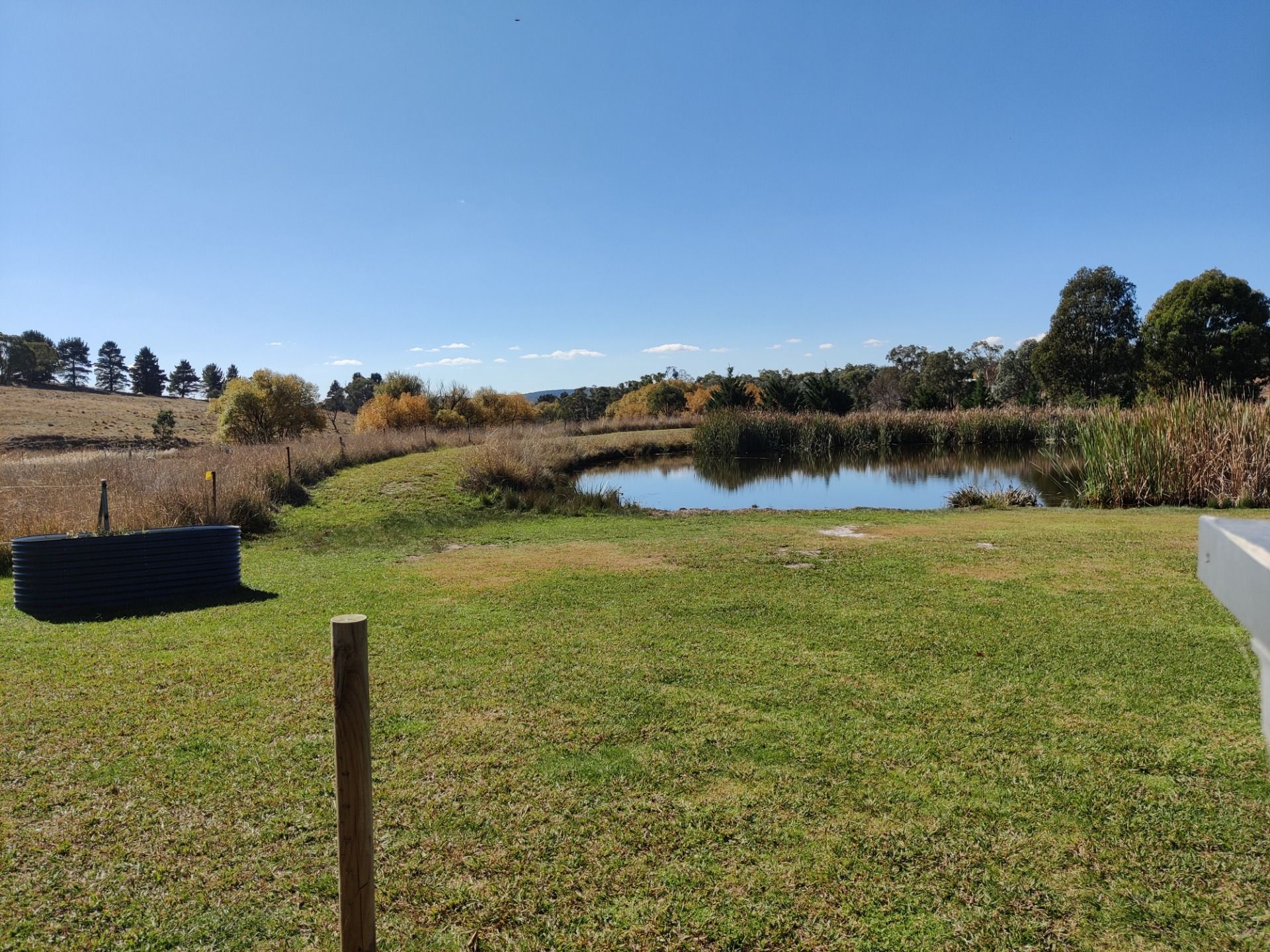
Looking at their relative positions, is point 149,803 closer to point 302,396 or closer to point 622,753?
point 622,753

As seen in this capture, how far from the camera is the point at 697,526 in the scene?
12.7 m

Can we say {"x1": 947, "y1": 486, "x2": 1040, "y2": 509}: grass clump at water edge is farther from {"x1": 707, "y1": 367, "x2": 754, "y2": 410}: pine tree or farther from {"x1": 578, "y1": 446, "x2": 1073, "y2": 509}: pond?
{"x1": 707, "y1": 367, "x2": 754, "y2": 410}: pine tree

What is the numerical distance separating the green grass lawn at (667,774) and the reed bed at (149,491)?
303cm

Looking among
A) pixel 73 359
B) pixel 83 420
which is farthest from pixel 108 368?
pixel 83 420

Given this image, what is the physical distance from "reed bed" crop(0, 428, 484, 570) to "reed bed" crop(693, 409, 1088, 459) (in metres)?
18.3

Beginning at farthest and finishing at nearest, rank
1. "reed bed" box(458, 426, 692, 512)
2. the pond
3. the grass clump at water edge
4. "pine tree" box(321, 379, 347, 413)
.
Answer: "pine tree" box(321, 379, 347, 413) < the pond < "reed bed" box(458, 426, 692, 512) < the grass clump at water edge

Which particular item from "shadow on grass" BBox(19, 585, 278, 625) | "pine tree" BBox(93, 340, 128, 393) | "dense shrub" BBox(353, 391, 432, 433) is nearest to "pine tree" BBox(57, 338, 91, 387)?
"pine tree" BBox(93, 340, 128, 393)

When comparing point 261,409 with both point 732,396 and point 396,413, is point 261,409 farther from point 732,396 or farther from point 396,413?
point 732,396

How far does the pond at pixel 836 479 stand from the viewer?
1778 centimetres

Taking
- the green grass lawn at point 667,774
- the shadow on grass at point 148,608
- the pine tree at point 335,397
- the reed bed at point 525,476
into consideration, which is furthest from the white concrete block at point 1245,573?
the pine tree at point 335,397

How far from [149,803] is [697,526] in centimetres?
991

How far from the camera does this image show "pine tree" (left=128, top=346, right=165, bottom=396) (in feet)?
304

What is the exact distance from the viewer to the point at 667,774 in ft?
11.4

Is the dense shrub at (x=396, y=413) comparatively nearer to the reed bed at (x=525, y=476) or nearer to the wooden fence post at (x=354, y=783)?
the reed bed at (x=525, y=476)
